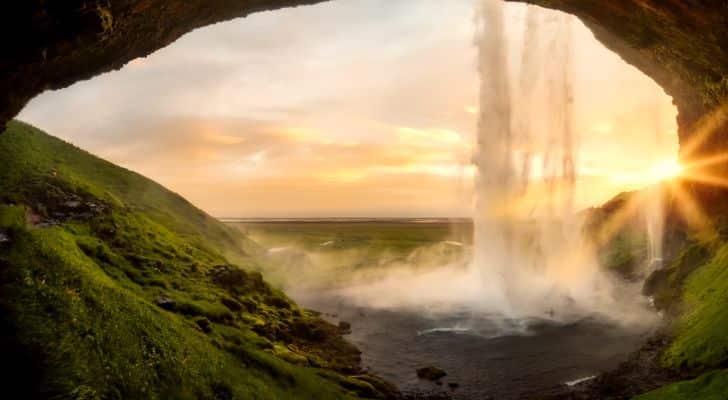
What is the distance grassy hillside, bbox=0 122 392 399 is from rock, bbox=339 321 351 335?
7.52ft

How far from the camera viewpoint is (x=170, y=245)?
56531mm

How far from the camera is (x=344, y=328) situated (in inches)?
2419

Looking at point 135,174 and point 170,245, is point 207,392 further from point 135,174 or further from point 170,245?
point 135,174

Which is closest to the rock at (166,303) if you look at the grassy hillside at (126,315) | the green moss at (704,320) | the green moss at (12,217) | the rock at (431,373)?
the grassy hillside at (126,315)

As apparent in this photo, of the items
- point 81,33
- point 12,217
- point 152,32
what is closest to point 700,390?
point 81,33

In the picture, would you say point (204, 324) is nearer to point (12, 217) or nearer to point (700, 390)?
point (12, 217)

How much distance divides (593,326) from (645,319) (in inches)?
230

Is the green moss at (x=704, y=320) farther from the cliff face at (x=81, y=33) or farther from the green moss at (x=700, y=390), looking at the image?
the cliff face at (x=81, y=33)

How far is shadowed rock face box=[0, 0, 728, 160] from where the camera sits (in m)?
20.6

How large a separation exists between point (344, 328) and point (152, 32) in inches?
1715

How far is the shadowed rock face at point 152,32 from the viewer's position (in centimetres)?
2056

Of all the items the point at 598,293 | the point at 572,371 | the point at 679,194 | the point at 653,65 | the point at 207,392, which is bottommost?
the point at 207,392

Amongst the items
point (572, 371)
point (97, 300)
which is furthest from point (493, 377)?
point (97, 300)

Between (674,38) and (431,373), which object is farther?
(431,373)
